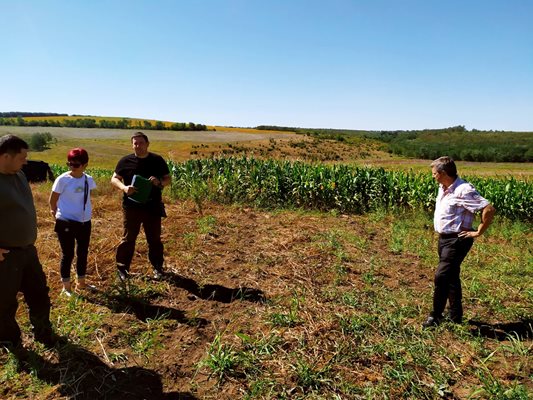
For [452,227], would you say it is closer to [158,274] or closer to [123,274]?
[158,274]

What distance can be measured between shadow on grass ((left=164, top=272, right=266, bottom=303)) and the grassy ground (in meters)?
0.03

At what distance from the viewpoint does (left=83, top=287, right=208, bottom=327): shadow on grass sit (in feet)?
13.9

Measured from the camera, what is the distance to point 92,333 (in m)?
3.85

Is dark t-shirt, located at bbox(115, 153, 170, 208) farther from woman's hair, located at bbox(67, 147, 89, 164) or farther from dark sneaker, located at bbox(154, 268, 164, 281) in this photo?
dark sneaker, located at bbox(154, 268, 164, 281)

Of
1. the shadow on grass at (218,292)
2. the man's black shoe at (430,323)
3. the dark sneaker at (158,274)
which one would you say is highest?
the man's black shoe at (430,323)

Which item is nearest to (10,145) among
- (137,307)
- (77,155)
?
(77,155)

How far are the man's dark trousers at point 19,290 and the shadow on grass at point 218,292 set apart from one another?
5.86 ft

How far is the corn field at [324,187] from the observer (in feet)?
34.6

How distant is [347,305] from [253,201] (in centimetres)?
741

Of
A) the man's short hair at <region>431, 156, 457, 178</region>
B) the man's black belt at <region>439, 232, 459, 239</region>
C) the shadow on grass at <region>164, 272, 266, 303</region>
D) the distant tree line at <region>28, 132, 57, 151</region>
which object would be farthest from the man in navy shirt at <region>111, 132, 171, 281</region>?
the distant tree line at <region>28, 132, 57, 151</region>

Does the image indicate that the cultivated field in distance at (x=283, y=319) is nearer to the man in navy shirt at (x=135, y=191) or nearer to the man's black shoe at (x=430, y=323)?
the man's black shoe at (x=430, y=323)

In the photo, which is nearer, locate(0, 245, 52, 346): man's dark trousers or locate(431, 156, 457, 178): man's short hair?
locate(0, 245, 52, 346): man's dark trousers

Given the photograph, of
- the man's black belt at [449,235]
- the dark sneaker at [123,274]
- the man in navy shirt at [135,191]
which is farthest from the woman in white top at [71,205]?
the man's black belt at [449,235]

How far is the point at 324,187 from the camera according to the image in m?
11.4
